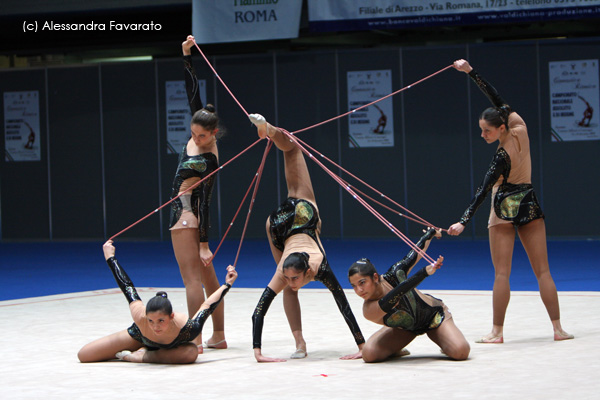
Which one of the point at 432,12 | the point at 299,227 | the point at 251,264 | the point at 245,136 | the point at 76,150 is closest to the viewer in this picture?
the point at 299,227

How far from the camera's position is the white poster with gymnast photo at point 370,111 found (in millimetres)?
13562

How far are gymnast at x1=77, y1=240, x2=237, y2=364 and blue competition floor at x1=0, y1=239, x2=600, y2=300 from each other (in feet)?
11.6

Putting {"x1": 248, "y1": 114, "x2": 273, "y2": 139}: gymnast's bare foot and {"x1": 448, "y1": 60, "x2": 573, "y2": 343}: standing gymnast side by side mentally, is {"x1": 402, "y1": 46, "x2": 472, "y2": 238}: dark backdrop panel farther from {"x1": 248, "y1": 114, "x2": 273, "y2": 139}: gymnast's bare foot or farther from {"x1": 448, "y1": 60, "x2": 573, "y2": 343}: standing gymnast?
{"x1": 248, "y1": 114, "x2": 273, "y2": 139}: gymnast's bare foot

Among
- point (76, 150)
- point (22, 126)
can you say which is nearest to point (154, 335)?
point (76, 150)

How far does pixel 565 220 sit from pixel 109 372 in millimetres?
9497

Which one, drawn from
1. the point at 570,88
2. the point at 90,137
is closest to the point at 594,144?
the point at 570,88

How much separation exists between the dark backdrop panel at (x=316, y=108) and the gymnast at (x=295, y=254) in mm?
8108

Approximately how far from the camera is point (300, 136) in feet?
45.9

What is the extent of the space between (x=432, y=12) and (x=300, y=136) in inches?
118

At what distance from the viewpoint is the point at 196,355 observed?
17.1 ft

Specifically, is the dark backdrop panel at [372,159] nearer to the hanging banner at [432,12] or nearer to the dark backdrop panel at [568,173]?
the hanging banner at [432,12]

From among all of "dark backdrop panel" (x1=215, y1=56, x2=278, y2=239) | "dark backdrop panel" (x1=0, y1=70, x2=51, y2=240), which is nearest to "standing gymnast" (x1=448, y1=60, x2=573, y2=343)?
"dark backdrop panel" (x1=215, y1=56, x2=278, y2=239)

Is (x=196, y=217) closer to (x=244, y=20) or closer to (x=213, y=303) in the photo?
(x=213, y=303)

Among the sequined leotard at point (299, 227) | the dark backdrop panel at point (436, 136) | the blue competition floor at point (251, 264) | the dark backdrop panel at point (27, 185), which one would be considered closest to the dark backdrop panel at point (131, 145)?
the blue competition floor at point (251, 264)
